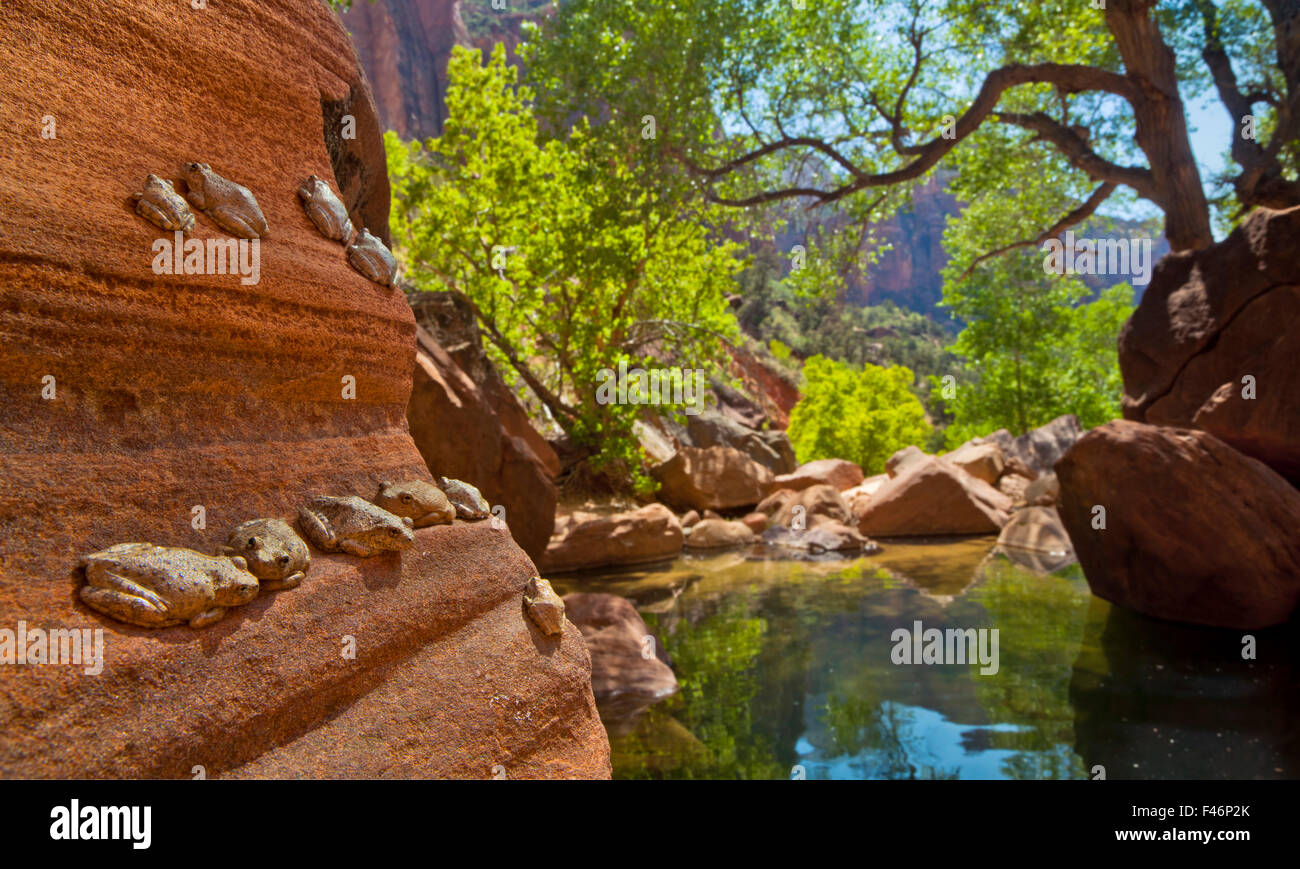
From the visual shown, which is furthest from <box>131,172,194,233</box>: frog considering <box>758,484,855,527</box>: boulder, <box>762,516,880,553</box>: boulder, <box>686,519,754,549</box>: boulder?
<box>758,484,855,527</box>: boulder

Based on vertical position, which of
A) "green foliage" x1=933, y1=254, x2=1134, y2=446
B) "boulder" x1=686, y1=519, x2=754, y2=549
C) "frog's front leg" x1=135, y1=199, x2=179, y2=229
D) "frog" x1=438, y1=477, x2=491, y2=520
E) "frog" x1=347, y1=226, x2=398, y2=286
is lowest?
"boulder" x1=686, y1=519, x2=754, y2=549

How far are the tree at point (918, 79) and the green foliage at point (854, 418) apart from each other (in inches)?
604

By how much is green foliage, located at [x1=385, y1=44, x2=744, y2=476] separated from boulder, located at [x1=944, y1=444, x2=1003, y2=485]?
667 centimetres

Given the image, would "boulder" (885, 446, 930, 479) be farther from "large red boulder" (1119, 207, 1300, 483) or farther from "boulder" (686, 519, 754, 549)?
"large red boulder" (1119, 207, 1300, 483)

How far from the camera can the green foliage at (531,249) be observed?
569 inches

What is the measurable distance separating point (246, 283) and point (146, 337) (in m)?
0.49

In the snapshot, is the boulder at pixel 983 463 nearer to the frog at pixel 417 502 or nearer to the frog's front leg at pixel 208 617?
the frog at pixel 417 502

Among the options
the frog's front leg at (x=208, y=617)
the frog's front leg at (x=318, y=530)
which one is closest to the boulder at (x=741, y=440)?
the frog's front leg at (x=318, y=530)

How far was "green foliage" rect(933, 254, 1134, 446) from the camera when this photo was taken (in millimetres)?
25031

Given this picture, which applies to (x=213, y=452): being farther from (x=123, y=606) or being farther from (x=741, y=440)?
(x=741, y=440)

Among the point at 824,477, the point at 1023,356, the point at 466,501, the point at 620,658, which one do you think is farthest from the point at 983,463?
the point at 466,501

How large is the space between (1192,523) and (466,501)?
23.0 ft

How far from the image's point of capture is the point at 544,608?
353 centimetres
